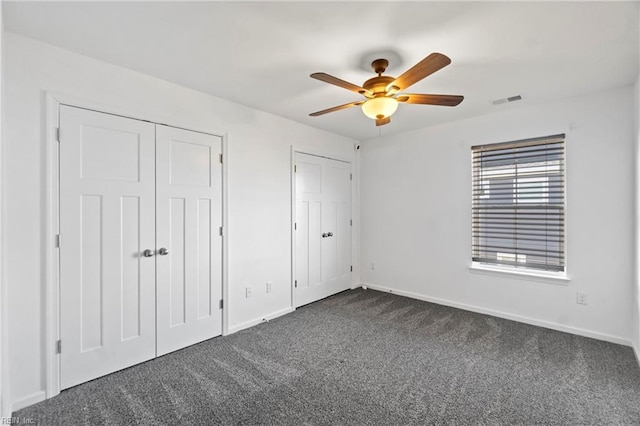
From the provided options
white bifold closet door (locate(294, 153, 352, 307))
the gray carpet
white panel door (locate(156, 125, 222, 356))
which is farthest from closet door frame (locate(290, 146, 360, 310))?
white panel door (locate(156, 125, 222, 356))

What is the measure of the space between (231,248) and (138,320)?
1.05 meters

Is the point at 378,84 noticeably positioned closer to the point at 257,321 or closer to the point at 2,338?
the point at 257,321

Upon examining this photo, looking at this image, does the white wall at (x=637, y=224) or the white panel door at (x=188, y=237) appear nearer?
the white wall at (x=637, y=224)

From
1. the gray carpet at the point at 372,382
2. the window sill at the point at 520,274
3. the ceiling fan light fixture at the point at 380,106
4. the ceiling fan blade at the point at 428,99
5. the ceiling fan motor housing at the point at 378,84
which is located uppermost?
the ceiling fan motor housing at the point at 378,84

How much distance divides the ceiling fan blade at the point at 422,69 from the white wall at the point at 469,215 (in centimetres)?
201

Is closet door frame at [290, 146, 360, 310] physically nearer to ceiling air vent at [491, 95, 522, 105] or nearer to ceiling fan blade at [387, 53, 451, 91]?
ceiling fan blade at [387, 53, 451, 91]

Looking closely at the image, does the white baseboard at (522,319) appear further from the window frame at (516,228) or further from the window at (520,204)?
the window at (520,204)

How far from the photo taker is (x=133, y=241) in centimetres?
253

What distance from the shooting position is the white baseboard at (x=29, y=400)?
1971 mm

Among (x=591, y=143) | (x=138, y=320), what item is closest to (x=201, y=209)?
(x=138, y=320)

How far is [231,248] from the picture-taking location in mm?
3238

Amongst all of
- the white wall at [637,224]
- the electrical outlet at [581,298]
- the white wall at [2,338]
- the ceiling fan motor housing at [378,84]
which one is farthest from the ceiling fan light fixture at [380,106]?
the electrical outlet at [581,298]

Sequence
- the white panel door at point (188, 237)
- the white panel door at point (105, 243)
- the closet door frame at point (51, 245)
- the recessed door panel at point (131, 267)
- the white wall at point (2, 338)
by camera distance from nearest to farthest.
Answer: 1. the white wall at point (2, 338)
2. the closet door frame at point (51, 245)
3. the white panel door at point (105, 243)
4. the recessed door panel at point (131, 267)
5. the white panel door at point (188, 237)

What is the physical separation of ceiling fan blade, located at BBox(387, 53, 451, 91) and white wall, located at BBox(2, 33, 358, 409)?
181cm
